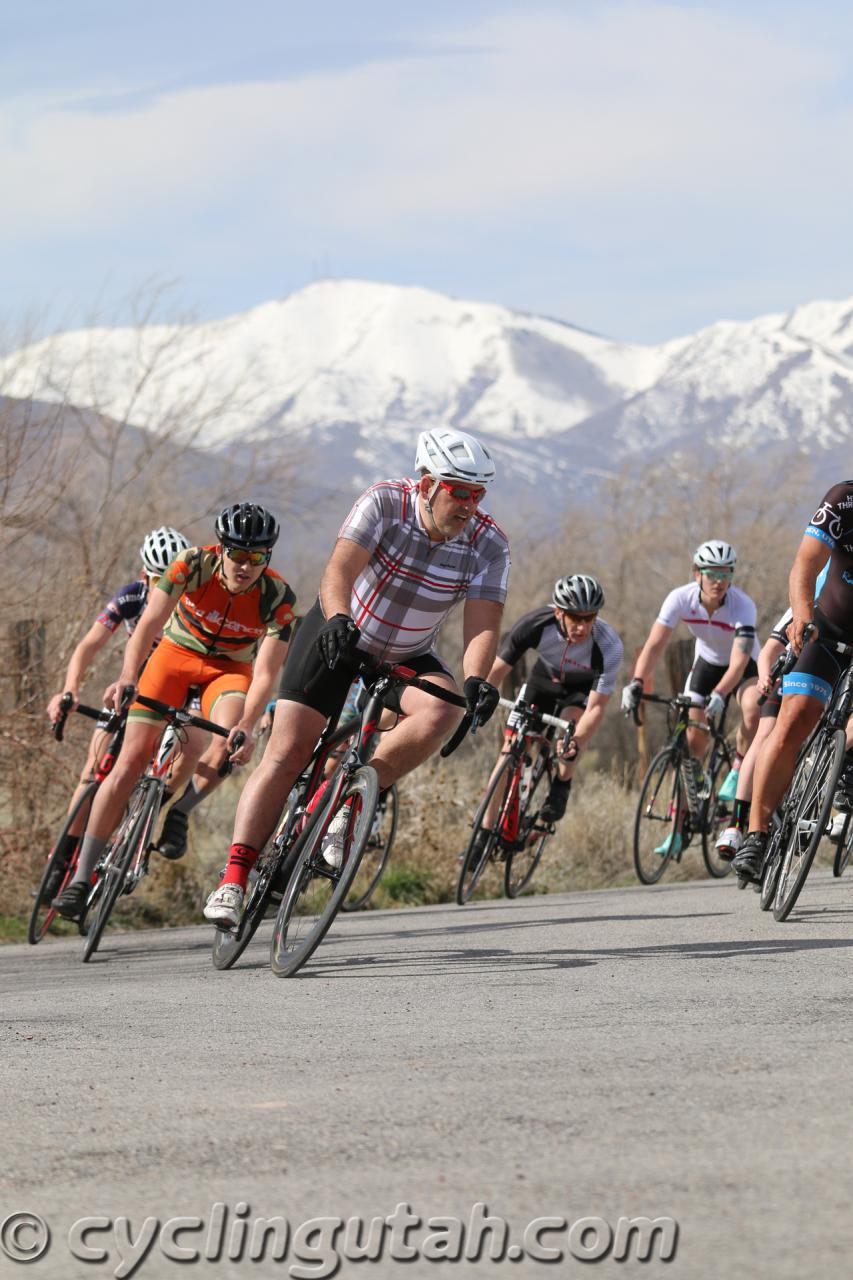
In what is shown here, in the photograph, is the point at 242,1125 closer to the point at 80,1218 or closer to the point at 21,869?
the point at 80,1218

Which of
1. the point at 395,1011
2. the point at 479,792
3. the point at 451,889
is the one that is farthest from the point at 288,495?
the point at 395,1011

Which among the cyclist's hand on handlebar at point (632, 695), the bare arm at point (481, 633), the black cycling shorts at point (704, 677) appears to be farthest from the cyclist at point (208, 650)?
the black cycling shorts at point (704, 677)

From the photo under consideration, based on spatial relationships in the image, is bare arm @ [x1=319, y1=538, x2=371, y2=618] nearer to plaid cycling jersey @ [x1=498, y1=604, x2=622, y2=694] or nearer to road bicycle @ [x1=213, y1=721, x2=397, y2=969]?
road bicycle @ [x1=213, y1=721, x2=397, y2=969]

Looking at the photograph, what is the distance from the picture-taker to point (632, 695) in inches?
519

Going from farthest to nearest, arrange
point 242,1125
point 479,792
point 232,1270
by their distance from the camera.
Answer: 1. point 479,792
2. point 242,1125
3. point 232,1270

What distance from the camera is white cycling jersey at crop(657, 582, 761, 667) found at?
13820 millimetres

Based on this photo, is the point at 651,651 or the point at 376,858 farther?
the point at 651,651

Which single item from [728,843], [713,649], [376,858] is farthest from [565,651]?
[728,843]

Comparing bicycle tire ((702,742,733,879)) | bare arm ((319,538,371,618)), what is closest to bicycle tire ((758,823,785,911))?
bare arm ((319,538,371,618))

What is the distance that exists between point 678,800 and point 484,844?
2192 millimetres

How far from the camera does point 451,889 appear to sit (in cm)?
1408

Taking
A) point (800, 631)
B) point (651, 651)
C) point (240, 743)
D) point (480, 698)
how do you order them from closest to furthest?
point (480, 698)
point (800, 631)
point (240, 743)
point (651, 651)

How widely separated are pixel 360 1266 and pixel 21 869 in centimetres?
1037

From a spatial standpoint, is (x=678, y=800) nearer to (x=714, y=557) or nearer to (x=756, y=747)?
(x=714, y=557)
